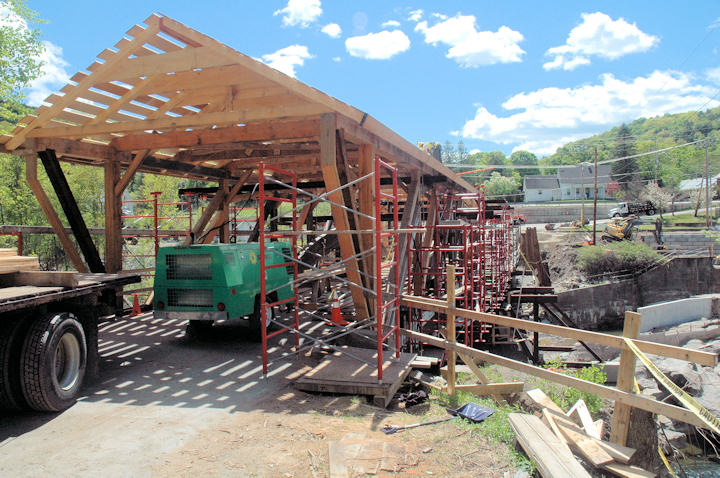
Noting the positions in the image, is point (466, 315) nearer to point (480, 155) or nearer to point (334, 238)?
point (334, 238)

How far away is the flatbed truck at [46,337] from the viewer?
4.68 metres

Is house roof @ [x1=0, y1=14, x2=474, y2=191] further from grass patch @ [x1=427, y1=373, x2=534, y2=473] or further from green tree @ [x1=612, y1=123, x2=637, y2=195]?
green tree @ [x1=612, y1=123, x2=637, y2=195]

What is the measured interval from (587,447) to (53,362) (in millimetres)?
5569

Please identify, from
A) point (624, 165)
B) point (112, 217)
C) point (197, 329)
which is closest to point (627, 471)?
point (197, 329)

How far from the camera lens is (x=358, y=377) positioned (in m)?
5.53

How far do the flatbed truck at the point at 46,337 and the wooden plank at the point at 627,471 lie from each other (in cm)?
559

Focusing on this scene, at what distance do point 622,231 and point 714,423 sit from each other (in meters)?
36.9

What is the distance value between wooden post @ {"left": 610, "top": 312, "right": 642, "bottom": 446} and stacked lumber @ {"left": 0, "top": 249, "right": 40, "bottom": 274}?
6809 millimetres

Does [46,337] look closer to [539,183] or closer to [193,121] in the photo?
[193,121]

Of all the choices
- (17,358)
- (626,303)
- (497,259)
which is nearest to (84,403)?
(17,358)

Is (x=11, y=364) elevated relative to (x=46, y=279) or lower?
lower

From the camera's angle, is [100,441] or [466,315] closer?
[100,441]

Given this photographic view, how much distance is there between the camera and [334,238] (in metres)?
12.8

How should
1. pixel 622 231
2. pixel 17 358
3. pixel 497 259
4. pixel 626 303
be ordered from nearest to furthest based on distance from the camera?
pixel 17 358 < pixel 497 259 < pixel 626 303 < pixel 622 231
